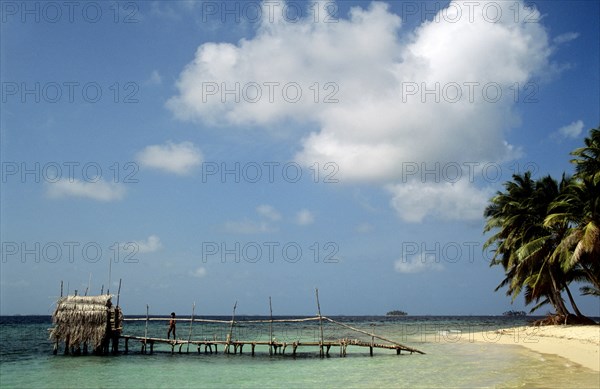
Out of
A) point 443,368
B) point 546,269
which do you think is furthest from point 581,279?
point 443,368

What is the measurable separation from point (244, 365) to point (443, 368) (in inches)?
322

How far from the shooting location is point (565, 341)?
2578 cm

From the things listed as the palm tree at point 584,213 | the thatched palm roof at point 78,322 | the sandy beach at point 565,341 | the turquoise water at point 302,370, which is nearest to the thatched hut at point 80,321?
the thatched palm roof at point 78,322

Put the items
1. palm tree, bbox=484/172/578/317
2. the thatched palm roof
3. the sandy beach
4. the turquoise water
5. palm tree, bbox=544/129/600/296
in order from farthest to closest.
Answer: palm tree, bbox=484/172/578/317
palm tree, bbox=544/129/600/296
the thatched palm roof
the sandy beach
the turquoise water

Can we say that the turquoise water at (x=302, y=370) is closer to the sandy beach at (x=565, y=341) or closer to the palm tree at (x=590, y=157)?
Result: the sandy beach at (x=565, y=341)

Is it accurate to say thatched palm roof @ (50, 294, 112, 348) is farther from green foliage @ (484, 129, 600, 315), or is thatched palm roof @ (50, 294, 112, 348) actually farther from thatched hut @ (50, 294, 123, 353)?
green foliage @ (484, 129, 600, 315)

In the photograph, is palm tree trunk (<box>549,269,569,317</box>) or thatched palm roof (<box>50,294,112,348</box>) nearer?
thatched palm roof (<box>50,294,112,348</box>)

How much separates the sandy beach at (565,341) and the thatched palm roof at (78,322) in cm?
2046

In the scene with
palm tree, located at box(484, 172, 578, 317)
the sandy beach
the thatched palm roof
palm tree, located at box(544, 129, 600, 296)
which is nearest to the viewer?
the sandy beach

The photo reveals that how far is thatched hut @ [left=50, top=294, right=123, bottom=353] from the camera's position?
926 inches

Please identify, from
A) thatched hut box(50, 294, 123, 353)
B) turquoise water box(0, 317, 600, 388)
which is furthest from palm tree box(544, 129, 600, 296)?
thatched hut box(50, 294, 123, 353)

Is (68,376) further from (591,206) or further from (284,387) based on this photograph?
(591,206)

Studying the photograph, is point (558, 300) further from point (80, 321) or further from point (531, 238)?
point (80, 321)

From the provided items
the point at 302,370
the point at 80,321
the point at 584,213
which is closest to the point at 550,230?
the point at 584,213
